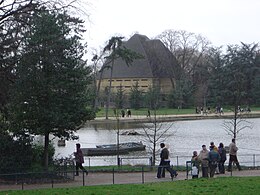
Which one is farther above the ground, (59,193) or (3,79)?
(3,79)

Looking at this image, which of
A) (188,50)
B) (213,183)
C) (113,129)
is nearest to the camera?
(213,183)

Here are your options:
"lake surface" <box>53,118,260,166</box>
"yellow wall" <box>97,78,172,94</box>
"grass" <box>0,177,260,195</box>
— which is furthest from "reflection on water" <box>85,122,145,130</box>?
"yellow wall" <box>97,78,172,94</box>

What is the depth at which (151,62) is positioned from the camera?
3730 inches

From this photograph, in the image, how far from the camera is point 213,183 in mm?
15047

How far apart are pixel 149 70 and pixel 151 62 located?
1895mm

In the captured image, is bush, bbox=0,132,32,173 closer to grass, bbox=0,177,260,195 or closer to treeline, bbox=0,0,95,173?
treeline, bbox=0,0,95,173

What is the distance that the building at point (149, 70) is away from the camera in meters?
93.7

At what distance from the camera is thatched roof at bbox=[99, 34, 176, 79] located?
308 ft

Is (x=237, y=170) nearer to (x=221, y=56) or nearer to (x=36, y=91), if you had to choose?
(x=36, y=91)

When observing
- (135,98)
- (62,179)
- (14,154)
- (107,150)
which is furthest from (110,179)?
(135,98)

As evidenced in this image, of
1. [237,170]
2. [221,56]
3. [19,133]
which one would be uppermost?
[221,56]

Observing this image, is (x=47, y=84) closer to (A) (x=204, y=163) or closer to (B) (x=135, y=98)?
(A) (x=204, y=163)

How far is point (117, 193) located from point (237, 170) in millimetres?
9631

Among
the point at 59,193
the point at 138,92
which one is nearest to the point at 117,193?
the point at 59,193
